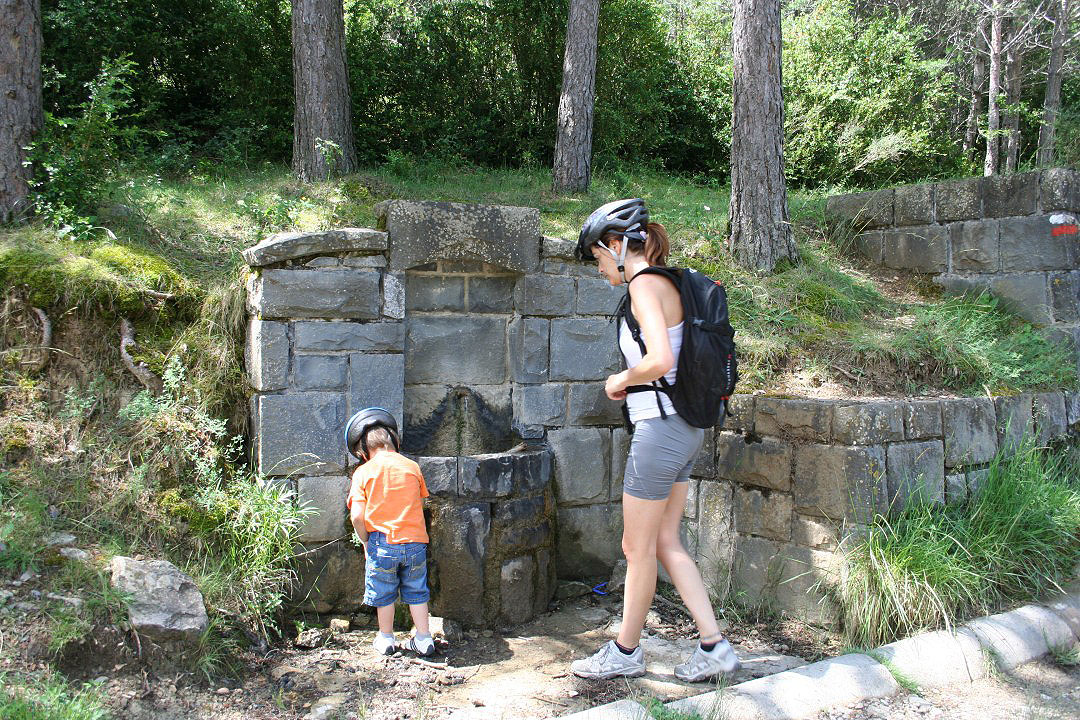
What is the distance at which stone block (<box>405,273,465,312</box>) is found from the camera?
4.63 meters

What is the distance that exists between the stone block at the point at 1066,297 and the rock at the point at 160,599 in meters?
6.09

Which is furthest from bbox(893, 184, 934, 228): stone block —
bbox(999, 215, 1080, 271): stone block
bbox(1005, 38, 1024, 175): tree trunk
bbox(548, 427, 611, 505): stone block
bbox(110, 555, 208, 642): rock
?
bbox(110, 555, 208, 642): rock

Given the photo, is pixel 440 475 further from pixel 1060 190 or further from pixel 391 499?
pixel 1060 190

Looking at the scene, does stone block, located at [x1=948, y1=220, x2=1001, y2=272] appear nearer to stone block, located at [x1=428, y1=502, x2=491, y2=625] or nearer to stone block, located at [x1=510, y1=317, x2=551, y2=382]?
stone block, located at [x1=510, y1=317, x2=551, y2=382]

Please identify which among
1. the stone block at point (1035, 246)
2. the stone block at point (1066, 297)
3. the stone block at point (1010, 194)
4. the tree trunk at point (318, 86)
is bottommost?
the stone block at point (1066, 297)

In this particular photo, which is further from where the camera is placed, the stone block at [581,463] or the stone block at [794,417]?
the stone block at [581,463]

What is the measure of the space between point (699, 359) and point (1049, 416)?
3.40 m

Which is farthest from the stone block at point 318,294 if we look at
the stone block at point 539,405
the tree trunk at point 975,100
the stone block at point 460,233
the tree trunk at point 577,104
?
the tree trunk at point 975,100

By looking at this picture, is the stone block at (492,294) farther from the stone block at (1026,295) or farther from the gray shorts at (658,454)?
the stone block at (1026,295)

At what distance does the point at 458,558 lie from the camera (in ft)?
13.5

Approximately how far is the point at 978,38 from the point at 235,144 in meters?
11.7

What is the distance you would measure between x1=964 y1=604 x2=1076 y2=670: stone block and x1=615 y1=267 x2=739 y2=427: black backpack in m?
1.78

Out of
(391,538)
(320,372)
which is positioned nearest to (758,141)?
(320,372)

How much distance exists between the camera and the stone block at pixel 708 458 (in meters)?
4.52
